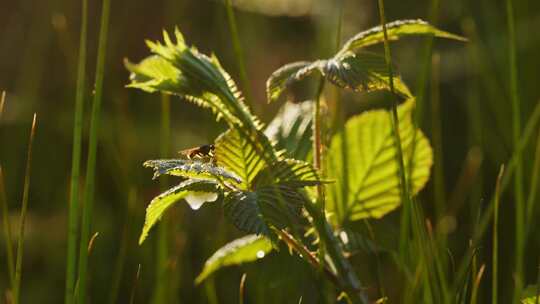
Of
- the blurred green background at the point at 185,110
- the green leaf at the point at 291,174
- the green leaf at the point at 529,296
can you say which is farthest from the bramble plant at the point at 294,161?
the blurred green background at the point at 185,110

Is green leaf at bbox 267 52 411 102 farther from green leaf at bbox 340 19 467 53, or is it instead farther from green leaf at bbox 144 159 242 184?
green leaf at bbox 144 159 242 184

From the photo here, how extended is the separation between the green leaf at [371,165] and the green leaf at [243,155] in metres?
0.18

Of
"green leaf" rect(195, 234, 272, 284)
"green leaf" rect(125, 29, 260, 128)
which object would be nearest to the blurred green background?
"green leaf" rect(195, 234, 272, 284)

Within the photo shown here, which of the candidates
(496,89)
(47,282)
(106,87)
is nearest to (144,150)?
(106,87)

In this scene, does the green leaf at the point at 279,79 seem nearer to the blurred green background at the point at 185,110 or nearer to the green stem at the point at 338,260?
the green stem at the point at 338,260

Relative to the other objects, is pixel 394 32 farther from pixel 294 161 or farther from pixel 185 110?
pixel 185 110

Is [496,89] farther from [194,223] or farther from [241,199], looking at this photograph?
[241,199]

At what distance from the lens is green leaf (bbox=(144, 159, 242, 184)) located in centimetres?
71

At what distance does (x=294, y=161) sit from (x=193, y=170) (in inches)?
4.0

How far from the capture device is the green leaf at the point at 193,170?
0.71 metres

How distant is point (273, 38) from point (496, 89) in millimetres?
920

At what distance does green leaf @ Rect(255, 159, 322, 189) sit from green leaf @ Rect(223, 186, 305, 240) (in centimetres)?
1

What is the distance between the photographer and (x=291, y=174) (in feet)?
2.47

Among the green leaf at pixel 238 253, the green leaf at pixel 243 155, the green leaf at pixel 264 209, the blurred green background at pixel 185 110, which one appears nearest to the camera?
the green leaf at pixel 264 209
